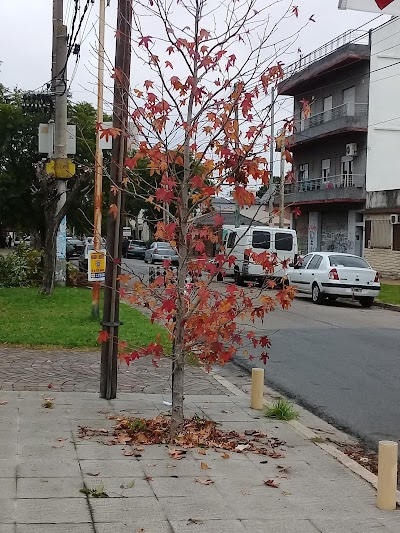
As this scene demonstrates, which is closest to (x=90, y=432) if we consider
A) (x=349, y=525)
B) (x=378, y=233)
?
(x=349, y=525)

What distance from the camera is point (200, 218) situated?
6363 mm

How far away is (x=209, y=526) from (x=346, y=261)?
17.6m

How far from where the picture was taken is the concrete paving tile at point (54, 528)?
4.20m

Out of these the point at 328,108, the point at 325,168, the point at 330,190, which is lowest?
the point at 330,190

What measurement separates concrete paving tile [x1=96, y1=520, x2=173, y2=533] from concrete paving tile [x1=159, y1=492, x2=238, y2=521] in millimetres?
156

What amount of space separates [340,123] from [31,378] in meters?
30.2

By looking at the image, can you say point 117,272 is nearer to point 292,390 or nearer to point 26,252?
point 292,390

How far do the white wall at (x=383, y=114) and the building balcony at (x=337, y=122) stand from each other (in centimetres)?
47

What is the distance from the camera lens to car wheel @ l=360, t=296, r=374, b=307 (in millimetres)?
20895

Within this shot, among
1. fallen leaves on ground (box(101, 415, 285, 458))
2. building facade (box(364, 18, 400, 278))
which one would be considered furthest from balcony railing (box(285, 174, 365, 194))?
fallen leaves on ground (box(101, 415, 285, 458))

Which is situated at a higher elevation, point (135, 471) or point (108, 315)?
point (108, 315)

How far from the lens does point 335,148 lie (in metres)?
38.9

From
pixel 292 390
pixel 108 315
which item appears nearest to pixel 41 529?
pixel 108 315

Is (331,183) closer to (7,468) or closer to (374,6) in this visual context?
(374,6)
